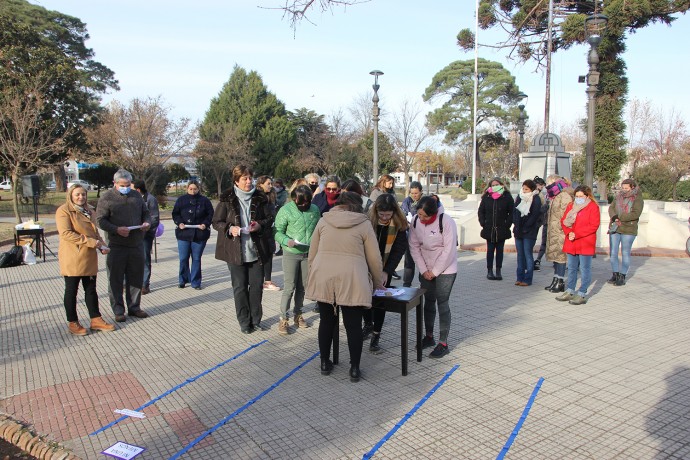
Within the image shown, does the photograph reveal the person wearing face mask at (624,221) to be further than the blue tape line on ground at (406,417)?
Yes

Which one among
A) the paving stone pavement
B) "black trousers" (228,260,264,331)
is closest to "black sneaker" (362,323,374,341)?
the paving stone pavement

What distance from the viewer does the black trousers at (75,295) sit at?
5.88 metres

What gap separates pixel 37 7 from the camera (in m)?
38.2

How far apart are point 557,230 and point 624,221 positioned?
1.53 m

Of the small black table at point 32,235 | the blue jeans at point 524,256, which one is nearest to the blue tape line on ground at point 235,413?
the blue jeans at point 524,256

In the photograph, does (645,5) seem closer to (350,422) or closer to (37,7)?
(350,422)

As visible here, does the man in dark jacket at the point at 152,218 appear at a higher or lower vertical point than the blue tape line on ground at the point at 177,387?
higher

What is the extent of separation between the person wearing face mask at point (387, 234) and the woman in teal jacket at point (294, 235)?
1.06 m

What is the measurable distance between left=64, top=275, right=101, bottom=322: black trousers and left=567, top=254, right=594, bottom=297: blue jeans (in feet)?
21.4

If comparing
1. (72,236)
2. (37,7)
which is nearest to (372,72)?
(72,236)

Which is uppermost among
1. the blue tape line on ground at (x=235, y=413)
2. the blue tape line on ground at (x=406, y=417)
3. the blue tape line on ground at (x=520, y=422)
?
the blue tape line on ground at (x=235, y=413)

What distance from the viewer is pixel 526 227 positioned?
8617 mm

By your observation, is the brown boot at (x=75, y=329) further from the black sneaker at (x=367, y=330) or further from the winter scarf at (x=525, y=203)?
the winter scarf at (x=525, y=203)

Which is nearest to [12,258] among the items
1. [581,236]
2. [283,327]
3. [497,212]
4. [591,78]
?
[283,327]
